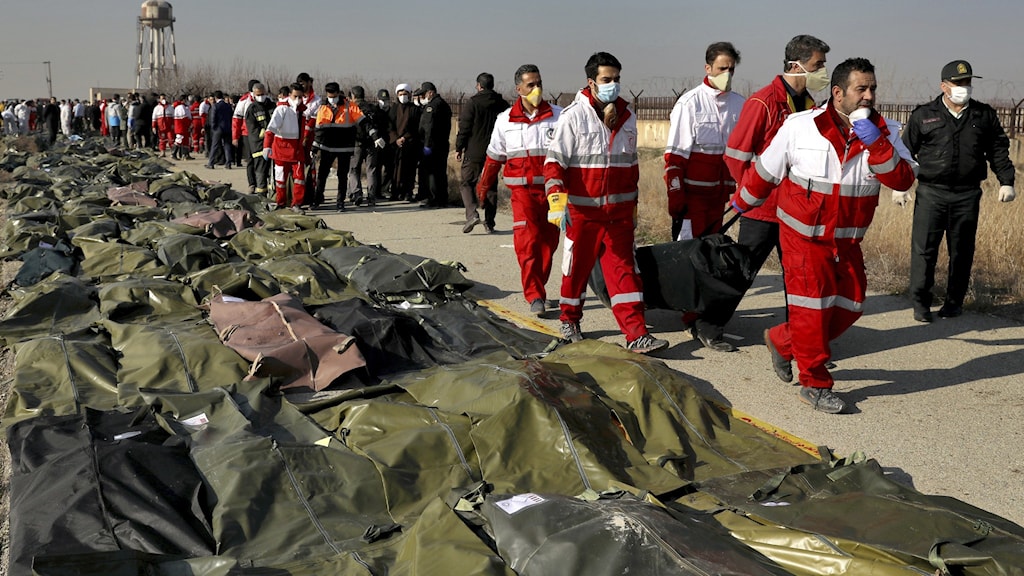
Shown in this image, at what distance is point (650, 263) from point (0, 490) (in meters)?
4.31

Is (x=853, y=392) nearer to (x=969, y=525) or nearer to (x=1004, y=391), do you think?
(x=1004, y=391)

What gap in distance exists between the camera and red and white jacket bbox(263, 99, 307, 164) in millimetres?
13312

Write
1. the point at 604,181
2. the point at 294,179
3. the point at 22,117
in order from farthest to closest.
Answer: the point at 22,117
the point at 294,179
the point at 604,181

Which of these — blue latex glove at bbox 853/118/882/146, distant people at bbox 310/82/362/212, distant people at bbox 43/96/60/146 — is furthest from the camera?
distant people at bbox 43/96/60/146

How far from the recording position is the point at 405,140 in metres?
15.2

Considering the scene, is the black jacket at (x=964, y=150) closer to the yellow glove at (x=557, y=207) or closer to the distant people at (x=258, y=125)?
the yellow glove at (x=557, y=207)

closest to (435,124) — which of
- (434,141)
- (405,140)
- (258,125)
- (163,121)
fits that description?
(434,141)

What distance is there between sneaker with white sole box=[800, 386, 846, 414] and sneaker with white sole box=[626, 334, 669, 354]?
44.3 inches

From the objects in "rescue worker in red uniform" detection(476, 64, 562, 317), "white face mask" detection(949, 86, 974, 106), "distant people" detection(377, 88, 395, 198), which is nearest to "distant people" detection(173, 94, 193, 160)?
"distant people" detection(377, 88, 395, 198)

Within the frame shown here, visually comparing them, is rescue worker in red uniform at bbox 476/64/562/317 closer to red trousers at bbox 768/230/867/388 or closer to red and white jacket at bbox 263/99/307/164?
red trousers at bbox 768/230/867/388

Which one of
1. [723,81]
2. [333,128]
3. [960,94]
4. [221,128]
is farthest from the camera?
[221,128]

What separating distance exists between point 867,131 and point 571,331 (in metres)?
2.59

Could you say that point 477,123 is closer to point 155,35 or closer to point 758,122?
point 758,122

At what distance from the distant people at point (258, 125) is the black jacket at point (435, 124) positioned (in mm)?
2796
